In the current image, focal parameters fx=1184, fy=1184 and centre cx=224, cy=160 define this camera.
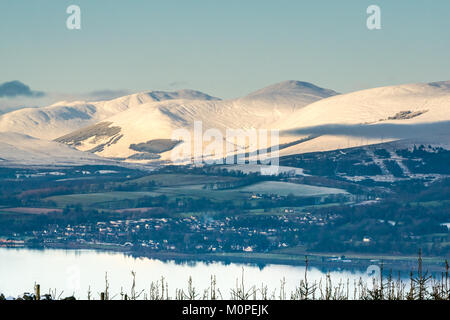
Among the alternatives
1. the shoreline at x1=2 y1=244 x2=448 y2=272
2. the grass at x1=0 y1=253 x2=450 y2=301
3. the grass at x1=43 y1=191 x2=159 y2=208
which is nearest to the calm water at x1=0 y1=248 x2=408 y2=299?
the shoreline at x1=2 y1=244 x2=448 y2=272

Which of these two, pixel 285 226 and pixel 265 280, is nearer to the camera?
pixel 265 280

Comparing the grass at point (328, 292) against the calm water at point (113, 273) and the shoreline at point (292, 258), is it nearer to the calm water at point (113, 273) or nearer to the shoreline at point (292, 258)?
the calm water at point (113, 273)

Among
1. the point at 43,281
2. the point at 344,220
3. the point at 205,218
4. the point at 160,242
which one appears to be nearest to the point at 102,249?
the point at 160,242

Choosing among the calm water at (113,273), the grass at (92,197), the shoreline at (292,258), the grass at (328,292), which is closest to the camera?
the grass at (328,292)

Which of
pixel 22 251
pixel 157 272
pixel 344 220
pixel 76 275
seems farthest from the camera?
pixel 344 220

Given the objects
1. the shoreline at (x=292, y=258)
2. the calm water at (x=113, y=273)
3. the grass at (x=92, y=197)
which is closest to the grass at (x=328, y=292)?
the calm water at (x=113, y=273)
